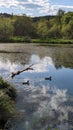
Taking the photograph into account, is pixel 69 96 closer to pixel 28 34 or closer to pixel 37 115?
pixel 37 115

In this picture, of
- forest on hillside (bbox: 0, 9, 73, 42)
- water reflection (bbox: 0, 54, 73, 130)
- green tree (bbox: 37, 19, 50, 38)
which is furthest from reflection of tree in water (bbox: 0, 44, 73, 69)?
green tree (bbox: 37, 19, 50, 38)

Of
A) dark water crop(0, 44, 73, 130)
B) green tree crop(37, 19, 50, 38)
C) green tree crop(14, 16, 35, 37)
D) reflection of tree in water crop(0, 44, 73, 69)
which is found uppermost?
dark water crop(0, 44, 73, 130)

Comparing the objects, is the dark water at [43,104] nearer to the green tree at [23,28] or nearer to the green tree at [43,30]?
the green tree at [23,28]

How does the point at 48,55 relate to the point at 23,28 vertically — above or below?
above

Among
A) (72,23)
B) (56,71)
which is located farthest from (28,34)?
(56,71)

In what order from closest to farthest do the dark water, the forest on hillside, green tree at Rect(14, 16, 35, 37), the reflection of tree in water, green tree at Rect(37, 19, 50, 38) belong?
the dark water < the reflection of tree in water < the forest on hillside < green tree at Rect(14, 16, 35, 37) < green tree at Rect(37, 19, 50, 38)

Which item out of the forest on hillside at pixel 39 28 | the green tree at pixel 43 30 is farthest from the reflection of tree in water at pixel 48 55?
the green tree at pixel 43 30

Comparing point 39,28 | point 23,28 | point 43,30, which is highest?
point 23,28

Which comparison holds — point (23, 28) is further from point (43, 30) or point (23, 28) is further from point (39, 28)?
point (39, 28)

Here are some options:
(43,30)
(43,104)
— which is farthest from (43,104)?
(43,30)

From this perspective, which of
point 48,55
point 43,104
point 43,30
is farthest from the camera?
point 43,30

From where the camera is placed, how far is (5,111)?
1886cm

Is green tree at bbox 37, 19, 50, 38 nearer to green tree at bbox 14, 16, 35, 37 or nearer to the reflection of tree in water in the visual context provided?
green tree at bbox 14, 16, 35, 37

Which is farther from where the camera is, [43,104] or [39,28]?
[39,28]
